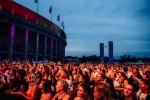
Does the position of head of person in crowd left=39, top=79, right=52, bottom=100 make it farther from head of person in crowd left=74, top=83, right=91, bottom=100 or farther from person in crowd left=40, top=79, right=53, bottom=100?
head of person in crowd left=74, top=83, right=91, bottom=100

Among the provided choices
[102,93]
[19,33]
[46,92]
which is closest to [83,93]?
[102,93]

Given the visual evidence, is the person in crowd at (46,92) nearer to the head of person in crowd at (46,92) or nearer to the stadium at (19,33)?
the head of person in crowd at (46,92)

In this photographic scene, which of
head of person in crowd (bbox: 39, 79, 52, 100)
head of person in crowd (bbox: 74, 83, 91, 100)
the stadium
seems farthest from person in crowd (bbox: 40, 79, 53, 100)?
the stadium

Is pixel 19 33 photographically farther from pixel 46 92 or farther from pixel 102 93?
pixel 102 93

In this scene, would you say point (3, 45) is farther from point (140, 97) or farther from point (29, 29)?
point (140, 97)

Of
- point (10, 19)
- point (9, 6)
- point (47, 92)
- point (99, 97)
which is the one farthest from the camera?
point (9, 6)

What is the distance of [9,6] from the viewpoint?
52.0 m

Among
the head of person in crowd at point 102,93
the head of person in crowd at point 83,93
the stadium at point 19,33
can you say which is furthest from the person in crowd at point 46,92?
the stadium at point 19,33

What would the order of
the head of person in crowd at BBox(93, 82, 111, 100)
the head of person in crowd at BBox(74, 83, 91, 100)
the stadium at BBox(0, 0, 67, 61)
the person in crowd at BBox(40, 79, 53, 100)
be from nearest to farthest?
the head of person in crowd at BBox(93, 82, 111, 100) < the head of person in crowd at BBox(74, 83, 91, 100) < the person in crowd at BBox(40, 79, 53, 100) < the stadium at BBox(0, 0, 67, 61)

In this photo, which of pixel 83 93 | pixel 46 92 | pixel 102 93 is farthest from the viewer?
pixel 46 92

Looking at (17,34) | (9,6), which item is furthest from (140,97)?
(17,34)

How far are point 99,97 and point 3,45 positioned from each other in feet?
Result: 156

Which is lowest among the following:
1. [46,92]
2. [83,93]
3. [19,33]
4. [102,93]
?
[46,92]

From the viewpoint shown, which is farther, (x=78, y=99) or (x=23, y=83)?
(x=23, y=83)
